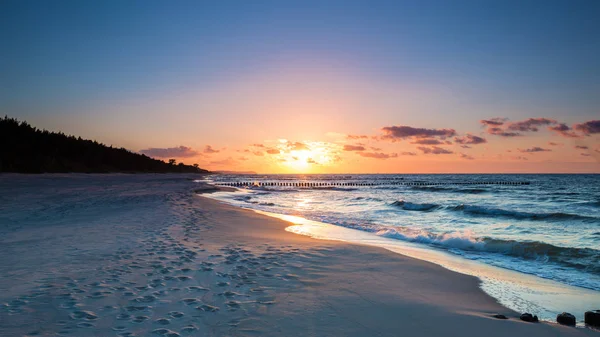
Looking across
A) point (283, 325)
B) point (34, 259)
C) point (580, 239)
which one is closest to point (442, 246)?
point (580, 239)

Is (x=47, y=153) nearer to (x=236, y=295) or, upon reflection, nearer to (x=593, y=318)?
(x=236, y=295)

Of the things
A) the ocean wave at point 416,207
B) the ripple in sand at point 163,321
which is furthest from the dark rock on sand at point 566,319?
the ocean wave at point 416,207

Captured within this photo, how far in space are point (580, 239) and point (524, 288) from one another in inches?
340

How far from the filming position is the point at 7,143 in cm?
5153

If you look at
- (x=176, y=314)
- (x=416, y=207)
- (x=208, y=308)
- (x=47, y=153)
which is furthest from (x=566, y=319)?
(x=47, y=153)

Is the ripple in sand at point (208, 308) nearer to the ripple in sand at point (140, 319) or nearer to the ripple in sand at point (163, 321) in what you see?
the ripple in sand at point (163, 321)

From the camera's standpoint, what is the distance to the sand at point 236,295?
411 cm

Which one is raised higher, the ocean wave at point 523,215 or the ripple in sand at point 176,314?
the ripple in sand at point 176,314

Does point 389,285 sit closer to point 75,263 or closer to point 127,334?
point 127,334

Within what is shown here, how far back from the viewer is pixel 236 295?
520 centimetres

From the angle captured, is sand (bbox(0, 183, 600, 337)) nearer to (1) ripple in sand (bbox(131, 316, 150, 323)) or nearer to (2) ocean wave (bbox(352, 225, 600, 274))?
(1) ripple in sand (bbox(131, 316, 150, 323))

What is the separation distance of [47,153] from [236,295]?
68295 mm

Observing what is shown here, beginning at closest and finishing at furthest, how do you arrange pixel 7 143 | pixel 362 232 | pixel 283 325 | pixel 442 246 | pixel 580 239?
1. pixel 283 325
2. pixel 442 246
3. pixel 580 239
4. pixel 362 232
5. pixel 7 143

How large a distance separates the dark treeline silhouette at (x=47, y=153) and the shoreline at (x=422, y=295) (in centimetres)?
5159
